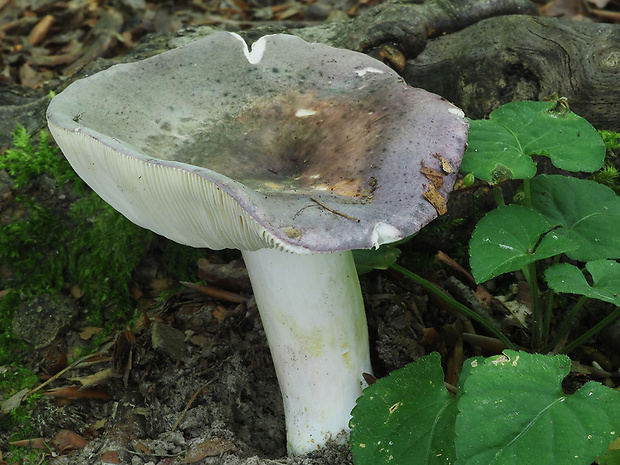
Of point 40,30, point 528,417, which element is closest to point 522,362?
point 528,417

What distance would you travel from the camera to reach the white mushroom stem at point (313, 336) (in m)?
2.01

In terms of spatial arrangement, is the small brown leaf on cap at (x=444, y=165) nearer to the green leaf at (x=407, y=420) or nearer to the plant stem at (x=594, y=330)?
the green leaf at (x=407, y=420)

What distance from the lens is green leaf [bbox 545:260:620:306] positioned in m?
1.75

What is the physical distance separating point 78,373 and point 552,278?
1.89 m

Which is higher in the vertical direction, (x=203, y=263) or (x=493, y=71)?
(x=493, y=71)

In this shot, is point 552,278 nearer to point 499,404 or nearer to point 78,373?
point 499,404

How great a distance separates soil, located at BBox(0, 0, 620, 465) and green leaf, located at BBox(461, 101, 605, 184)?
588 millimetres

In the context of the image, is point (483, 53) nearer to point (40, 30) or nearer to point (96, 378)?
point (96, 378)

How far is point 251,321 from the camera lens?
2590 millimetres

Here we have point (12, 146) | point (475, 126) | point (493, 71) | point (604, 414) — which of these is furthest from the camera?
point (12, 146)

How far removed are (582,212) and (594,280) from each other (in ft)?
1.14

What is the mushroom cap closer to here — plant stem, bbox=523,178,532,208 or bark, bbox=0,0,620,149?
plant stem, bbox=523,178,532,208

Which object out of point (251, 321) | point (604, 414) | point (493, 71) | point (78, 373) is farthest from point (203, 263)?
point (604, 414)

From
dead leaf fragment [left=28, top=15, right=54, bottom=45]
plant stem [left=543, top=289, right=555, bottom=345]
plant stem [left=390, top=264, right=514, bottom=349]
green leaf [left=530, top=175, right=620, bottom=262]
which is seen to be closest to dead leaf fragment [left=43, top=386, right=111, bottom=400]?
plant stem [left=390, top=264, right=514, bottom=349]
